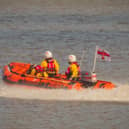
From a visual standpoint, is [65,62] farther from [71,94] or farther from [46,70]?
[71,94]

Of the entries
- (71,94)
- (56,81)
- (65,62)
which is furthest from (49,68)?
(65,62)

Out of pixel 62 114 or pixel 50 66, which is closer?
pixel 62 114

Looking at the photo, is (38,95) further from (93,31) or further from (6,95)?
(93,31)

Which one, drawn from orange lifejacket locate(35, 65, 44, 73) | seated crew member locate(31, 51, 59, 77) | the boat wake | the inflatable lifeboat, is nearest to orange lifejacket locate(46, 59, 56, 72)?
seated crew member locate(31, 51, 59, 77)

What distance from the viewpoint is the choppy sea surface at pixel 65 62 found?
58.2 ft

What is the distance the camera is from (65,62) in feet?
88.9

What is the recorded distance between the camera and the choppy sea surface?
17.7 meters

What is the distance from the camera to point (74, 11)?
53.8m

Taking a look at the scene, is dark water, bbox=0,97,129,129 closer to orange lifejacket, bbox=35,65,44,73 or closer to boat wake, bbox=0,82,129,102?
boat wake, bbox=0,82,129,102

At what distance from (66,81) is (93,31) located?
63.1 ft

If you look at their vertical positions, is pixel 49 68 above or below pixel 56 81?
above

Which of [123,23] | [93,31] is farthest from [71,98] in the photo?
[123,23]

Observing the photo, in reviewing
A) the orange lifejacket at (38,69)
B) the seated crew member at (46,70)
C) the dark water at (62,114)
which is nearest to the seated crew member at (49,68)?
the seated crew member at (46,70)

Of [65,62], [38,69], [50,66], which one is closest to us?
[38,69]
